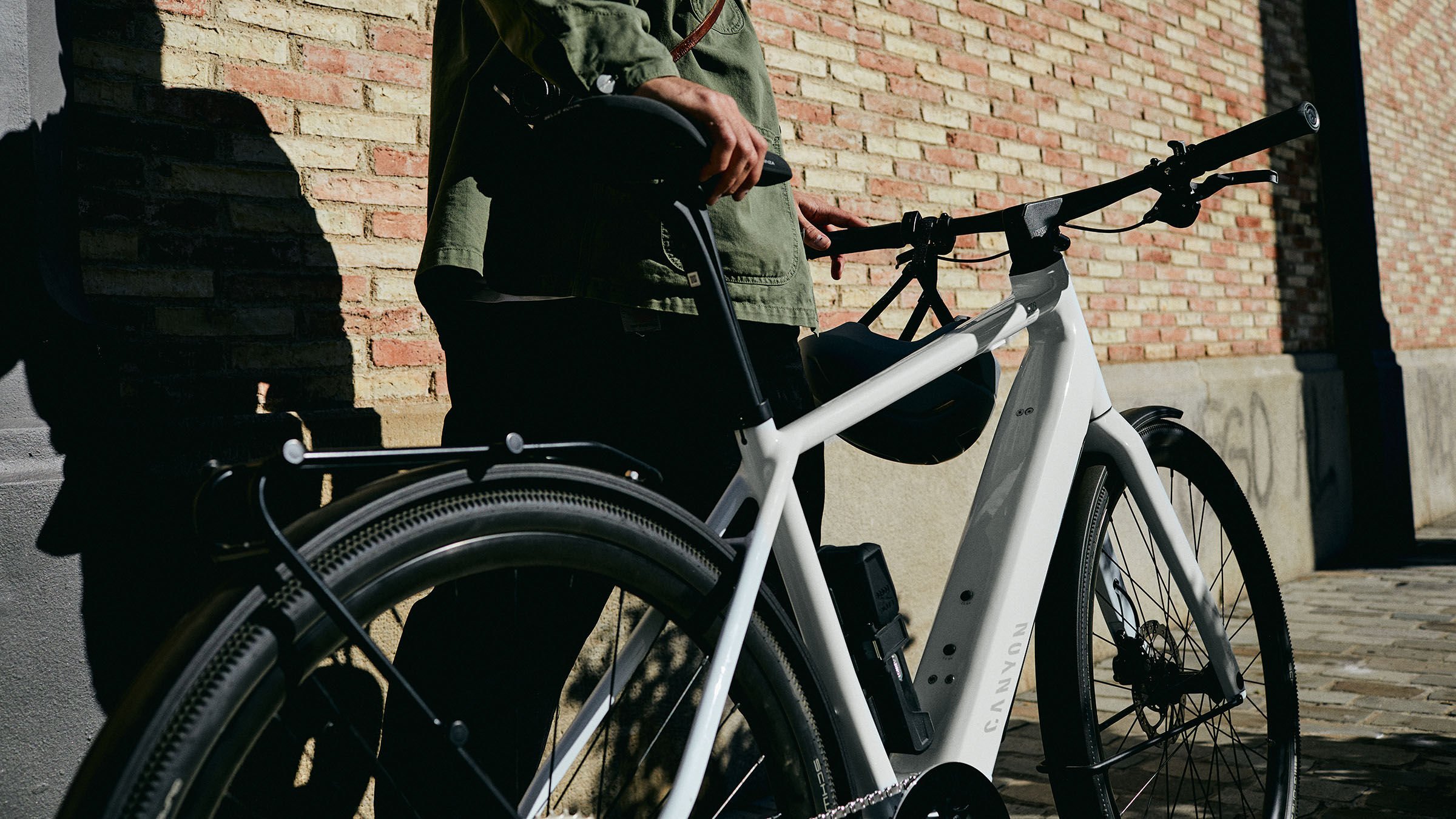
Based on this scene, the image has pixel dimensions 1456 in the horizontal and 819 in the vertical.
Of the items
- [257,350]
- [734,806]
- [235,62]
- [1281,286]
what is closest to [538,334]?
[257,350]

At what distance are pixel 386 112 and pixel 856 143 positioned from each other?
172cm

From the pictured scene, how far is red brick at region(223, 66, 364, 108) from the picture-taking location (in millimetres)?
2164

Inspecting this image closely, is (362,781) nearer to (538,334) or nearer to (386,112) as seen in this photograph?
(538,334)

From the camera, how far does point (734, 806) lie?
8.66ft

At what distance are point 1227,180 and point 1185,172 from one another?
65 mm

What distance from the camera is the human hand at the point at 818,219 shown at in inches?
80.9

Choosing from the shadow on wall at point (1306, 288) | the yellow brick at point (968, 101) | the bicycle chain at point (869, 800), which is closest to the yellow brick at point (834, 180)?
the yellow brick at point (968, 101)

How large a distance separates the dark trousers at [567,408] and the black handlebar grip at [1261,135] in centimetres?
73

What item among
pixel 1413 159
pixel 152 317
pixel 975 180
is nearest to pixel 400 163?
pixel 152 317

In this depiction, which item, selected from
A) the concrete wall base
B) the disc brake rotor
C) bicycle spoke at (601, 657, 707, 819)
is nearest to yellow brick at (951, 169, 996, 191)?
the disc brake rotor

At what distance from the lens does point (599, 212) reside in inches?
60.3

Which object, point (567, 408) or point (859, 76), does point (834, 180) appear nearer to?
point (859, 76)

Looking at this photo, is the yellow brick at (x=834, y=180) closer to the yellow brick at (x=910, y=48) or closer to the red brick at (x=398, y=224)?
the yellow brick at (x=910, y=48)

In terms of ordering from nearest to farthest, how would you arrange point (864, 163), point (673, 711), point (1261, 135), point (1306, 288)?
point (673, 711) → point (1261, 135) → point (864, 163) → point (1306, 288)
